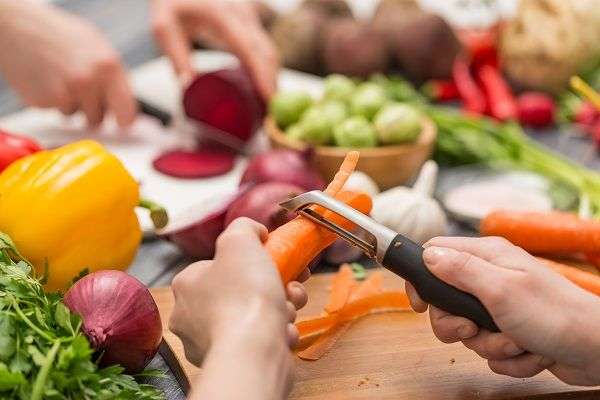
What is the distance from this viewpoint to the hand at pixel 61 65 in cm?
184

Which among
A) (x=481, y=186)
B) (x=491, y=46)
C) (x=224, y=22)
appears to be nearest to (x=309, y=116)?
(x=481, y=186)

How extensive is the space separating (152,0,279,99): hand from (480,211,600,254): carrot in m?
0.69

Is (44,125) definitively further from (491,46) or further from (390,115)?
(491,46)

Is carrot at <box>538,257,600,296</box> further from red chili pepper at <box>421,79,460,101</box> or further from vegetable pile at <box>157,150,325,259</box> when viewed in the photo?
red chili pepper at <box>421,79,460,101</box>

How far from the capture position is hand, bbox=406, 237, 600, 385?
957 mm

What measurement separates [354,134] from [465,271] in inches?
28.5

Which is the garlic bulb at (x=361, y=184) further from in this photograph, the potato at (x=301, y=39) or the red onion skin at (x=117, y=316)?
the potato at (x=301, y=39)

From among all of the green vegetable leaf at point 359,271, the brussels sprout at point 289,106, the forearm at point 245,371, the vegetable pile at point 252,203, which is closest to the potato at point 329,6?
the brussels sprout at point 289,106

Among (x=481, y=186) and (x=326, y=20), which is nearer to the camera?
(x=481, y=186)

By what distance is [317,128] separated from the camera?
167cm

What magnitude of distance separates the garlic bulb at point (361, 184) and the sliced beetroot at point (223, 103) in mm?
400

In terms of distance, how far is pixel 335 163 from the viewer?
1.65 meters

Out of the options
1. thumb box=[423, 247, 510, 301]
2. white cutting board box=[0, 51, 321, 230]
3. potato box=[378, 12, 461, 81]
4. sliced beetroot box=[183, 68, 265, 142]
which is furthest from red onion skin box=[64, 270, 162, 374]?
potato box=[378, 12, 461, 81]

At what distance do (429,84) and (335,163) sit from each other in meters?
0.75
